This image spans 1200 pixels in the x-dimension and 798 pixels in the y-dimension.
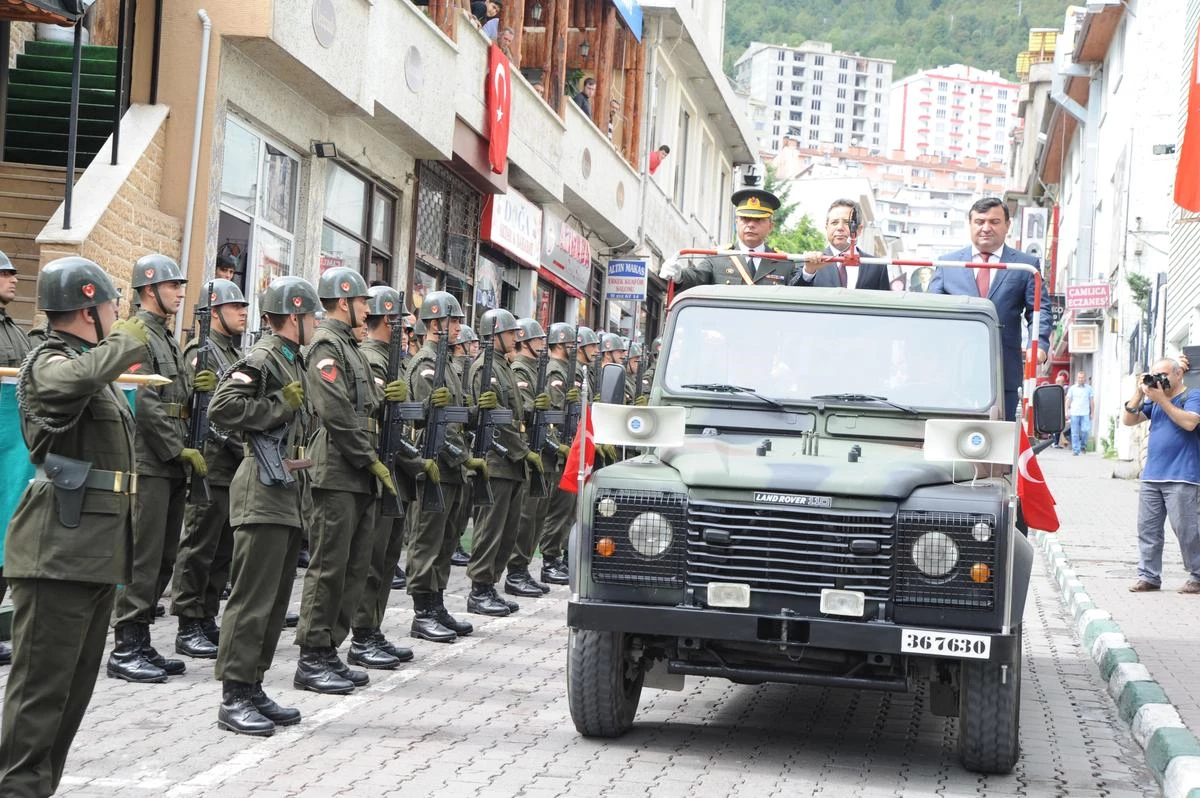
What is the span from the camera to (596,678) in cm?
738

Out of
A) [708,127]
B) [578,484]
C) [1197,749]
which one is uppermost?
[708,127]

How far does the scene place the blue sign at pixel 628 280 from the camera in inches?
1060

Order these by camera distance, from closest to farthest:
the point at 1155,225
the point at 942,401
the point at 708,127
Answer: the point at 942,401 < the point at 1155,225 < the point at 708,127

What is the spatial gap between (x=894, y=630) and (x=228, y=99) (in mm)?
10054

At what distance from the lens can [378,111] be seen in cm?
1784

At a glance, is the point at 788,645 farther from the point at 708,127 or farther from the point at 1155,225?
the point at 708,127

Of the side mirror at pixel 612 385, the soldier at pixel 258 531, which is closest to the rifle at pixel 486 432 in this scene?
the side mirror at pixel 612 385

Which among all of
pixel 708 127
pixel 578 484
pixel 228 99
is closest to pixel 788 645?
pixel 578 484

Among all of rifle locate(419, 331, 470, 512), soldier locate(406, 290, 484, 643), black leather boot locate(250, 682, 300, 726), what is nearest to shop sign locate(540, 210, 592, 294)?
soldier locate(406, 290, 484, 643)

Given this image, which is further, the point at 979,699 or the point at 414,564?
the point at 414,564

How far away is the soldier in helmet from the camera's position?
8422 millimetres

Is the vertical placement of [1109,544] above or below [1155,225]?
below

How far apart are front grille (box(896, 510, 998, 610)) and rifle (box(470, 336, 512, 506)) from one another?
17.0 feet

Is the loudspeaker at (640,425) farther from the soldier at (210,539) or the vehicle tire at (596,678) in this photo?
the soldier at (210,539)
